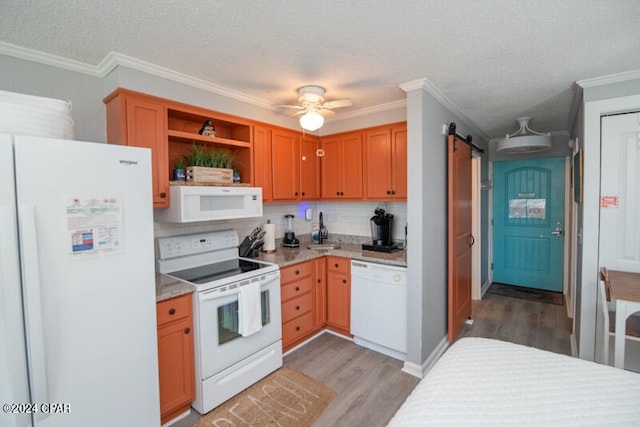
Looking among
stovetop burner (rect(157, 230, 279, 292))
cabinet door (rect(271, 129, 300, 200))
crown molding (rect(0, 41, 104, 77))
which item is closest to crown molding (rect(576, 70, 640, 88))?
cabinet door (rect(271, 129, 300, 200))

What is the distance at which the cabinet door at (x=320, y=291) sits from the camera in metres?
3.11

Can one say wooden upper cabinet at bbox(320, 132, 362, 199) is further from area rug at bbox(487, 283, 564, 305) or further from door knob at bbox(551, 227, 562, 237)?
door knob at bbox(551, 227, 562, 237)

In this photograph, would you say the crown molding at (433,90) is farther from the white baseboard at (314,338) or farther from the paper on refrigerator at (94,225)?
the white baseboard at (314,338)

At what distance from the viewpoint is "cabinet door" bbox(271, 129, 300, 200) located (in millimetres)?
3096

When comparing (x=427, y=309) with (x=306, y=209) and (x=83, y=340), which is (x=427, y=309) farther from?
(x=83, y=340)

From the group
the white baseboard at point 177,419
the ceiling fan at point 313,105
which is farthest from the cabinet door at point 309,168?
the white baseboard at point 177,419

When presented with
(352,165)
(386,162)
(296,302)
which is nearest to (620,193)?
(386,162)

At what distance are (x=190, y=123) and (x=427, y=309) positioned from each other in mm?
2735

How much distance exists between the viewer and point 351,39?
1.79 m

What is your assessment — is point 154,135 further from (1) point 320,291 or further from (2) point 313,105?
(1) point 320,291

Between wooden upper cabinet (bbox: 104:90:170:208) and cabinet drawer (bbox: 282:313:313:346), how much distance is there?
1558 millimetres

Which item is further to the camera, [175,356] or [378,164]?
[378,164]

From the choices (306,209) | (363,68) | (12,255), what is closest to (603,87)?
(363,68)

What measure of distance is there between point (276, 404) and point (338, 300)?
3.99 feet
